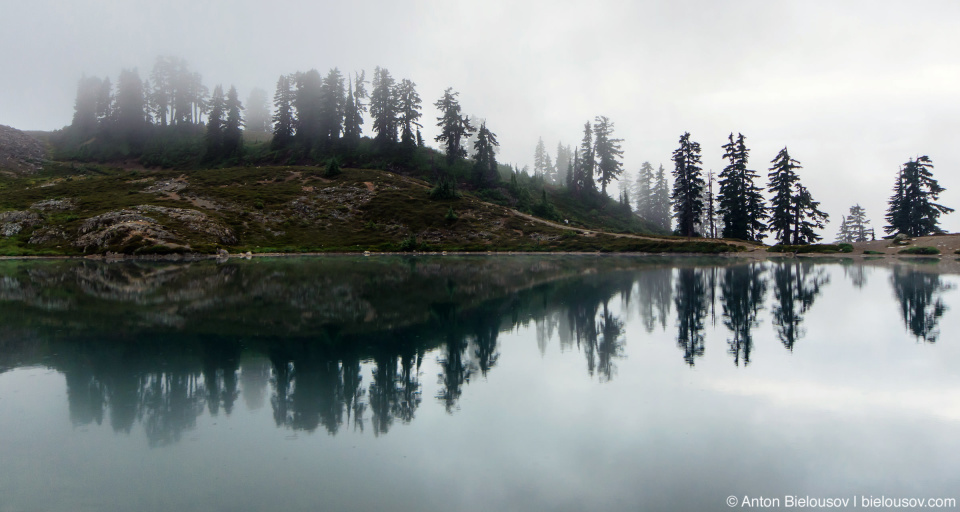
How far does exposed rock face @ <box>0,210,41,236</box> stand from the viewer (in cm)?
6247

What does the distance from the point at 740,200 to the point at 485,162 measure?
49781 millimetres

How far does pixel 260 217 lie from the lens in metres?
75.2

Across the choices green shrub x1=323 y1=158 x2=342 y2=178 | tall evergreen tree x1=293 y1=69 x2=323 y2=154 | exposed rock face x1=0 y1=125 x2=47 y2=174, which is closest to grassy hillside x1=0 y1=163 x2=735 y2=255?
green shrub x1=323 y1=158 x2=342 y2=178

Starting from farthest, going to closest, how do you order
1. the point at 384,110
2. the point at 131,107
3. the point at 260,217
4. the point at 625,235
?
the point at 131,107 < the point at 384,110 < the point at 625,235 < the point at 260,217

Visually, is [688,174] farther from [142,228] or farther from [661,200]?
[142,228]

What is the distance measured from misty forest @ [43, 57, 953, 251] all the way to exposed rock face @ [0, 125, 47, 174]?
5.18 m

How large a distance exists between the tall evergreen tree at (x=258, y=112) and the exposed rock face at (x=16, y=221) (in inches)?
3988

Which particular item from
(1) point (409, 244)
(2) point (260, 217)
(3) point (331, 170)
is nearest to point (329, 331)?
(1) point (409, 244)

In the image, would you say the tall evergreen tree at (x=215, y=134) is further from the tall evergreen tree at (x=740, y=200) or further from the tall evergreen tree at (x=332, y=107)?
the tall evergreen tree at (x=740, y=200)

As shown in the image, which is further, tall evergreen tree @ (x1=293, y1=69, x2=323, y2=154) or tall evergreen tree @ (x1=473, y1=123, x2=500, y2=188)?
tall evergreen tree @ (x1=293, y1=69, x2=323, y2=154)

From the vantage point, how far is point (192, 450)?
7996mm

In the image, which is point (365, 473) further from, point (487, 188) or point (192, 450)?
point (487, 188)

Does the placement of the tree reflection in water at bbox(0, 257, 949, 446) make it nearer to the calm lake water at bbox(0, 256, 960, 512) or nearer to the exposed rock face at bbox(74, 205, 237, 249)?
the calm lake water at bbox(0, 256, 960, 512)

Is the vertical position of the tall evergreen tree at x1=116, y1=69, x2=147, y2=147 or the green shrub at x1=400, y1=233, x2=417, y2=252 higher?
the tall evergreen tree at x1=116, y1=69, x2=147, y2=147
